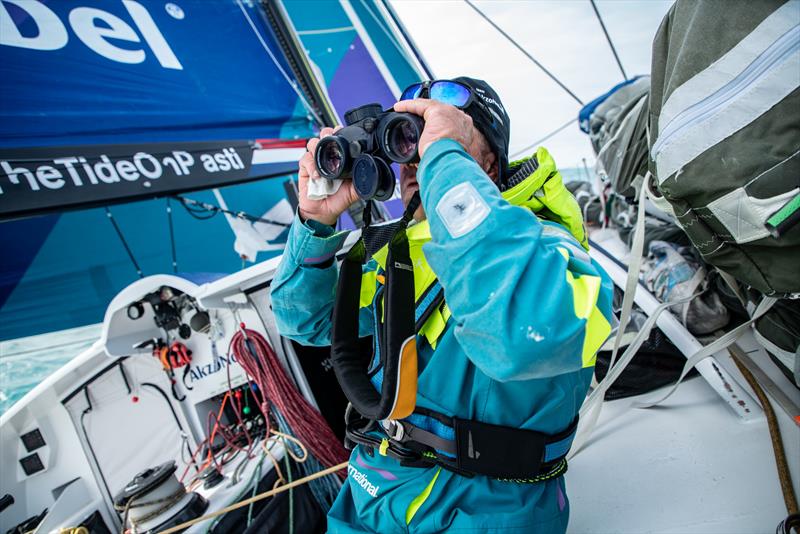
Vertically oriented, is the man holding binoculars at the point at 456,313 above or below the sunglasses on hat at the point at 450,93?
below

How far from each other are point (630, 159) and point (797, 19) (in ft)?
2.70

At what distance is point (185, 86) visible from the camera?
2.76m

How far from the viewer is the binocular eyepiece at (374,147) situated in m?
0.71

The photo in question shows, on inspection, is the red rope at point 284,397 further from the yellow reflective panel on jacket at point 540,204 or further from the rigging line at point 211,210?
the rigging line at point 211,210

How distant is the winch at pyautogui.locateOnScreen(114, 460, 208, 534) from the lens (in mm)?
1265

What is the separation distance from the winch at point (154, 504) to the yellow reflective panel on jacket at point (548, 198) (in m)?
1.34

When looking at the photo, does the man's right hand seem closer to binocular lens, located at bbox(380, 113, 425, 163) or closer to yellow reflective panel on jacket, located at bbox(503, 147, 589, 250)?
binocular lens, located at bbox(380, 113, 425, 163)

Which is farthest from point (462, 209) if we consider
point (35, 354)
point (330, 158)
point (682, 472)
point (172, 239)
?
point (35, 354)

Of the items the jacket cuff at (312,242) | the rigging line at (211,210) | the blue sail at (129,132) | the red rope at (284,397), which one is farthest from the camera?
the rigging line at (211,210)

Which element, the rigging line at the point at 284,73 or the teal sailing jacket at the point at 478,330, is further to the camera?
the rigging line at the point at 284,73

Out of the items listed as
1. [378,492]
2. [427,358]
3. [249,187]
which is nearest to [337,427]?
[378,492]

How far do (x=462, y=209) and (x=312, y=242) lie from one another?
41 centimetres

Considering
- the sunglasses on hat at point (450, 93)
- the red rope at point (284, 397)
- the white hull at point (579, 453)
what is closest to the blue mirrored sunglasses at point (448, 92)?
the sunglasses on hat at point (450, 93)

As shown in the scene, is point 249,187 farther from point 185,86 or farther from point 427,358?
point 427,358
